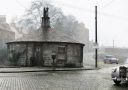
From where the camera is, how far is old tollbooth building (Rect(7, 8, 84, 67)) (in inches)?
1364

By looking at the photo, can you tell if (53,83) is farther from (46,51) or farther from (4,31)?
(4,31)

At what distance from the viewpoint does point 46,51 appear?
3466cm

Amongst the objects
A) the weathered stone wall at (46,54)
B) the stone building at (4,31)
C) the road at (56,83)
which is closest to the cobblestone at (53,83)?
the road at (56,83)

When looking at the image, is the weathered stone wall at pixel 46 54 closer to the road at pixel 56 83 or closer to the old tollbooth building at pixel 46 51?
the old tollbooth building at pixel 46 51

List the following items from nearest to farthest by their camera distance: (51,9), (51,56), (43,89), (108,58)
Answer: (43,89)
(51,56)
(108,58)
(51,9)

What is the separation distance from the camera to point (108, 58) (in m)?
55.6

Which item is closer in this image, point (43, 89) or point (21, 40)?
point (43, 89)

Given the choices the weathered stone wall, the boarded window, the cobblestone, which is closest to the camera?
the cobblestone

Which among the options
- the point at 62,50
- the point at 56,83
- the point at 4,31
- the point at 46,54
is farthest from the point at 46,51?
the point at 4,31

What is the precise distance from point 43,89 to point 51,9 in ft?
175

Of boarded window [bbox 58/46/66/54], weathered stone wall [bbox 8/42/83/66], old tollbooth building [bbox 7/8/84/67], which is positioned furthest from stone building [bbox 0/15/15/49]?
boarded window [bbox 58/46/66/54]

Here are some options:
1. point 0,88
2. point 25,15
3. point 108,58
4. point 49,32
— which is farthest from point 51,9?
point 0,88

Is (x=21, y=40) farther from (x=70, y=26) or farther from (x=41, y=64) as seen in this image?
(x=70, y=26)

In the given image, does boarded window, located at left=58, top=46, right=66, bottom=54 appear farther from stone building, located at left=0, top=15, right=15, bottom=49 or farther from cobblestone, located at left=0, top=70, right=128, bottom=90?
stone building, located at left=0, top=15, right=15, bottom=49
